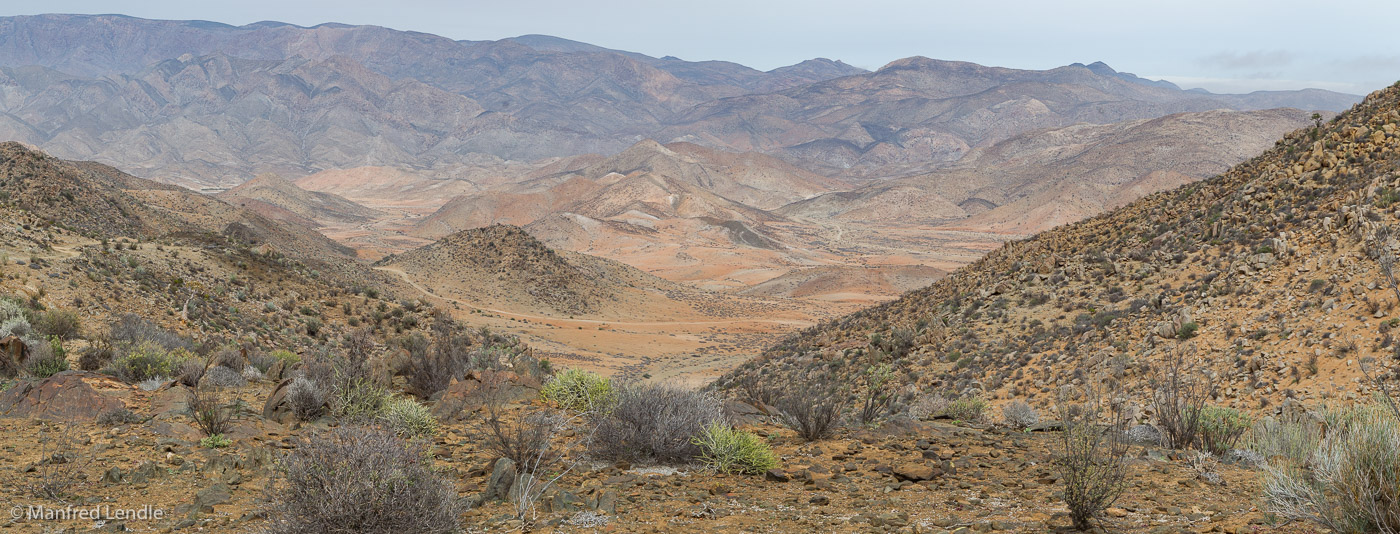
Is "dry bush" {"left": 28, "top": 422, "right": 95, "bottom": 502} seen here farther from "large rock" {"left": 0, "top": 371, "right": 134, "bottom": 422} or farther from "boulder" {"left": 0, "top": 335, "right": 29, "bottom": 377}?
"boulder" {"left": 0, "top": 335, "right": 29, "bottom": 377}

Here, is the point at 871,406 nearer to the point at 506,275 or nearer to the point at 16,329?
the point at 16,329

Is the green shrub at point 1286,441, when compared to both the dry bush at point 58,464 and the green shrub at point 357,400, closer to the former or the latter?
the green shrub at point 357,400

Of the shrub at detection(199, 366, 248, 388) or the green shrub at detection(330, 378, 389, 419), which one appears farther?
the shrub at detection(199, 366, 248, 388)

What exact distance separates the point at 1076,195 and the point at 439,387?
124 meters

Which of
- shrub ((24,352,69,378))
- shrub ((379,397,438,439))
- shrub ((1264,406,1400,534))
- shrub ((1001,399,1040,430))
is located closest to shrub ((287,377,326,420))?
shrub ((379,397,438,439))

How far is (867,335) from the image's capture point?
61.8ft

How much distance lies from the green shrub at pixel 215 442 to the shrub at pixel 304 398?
1017 millimetres

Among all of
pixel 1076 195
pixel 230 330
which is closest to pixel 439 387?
pixel 230 330

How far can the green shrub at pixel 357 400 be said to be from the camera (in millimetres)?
7770

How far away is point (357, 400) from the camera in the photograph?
26.3 feet

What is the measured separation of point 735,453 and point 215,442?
173 inches

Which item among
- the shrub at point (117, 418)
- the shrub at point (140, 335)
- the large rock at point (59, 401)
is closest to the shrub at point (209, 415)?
the shrub at point (117, 418)

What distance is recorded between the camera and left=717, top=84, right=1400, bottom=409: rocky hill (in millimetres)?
10023

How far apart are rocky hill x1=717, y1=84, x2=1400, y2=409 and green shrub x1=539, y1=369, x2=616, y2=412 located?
23.1ft
